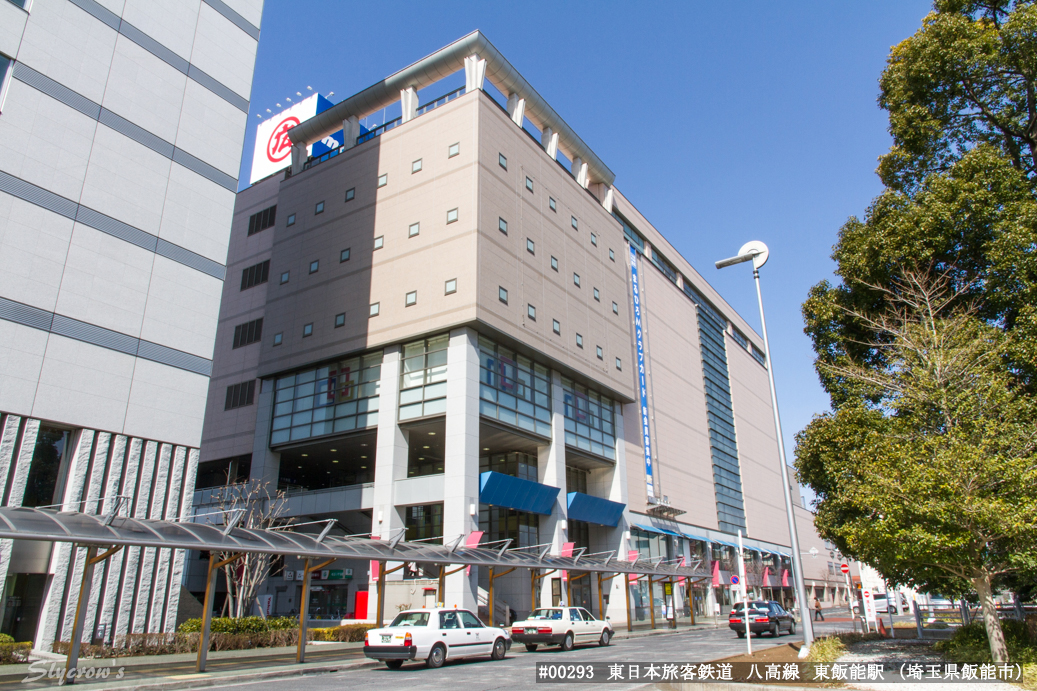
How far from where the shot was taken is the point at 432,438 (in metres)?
41.6

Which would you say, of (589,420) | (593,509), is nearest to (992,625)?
(593,509)

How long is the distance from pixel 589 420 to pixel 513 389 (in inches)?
360

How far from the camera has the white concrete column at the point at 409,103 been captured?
44.4 metres

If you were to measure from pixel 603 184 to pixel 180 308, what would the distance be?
37.9 metres

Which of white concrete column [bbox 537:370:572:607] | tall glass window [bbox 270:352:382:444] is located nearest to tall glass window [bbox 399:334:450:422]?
tall glass window [bbox 270:352:382:444]

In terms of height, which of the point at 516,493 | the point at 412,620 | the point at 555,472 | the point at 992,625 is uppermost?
the point at 555,472

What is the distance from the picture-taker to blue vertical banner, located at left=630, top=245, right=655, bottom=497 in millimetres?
53594

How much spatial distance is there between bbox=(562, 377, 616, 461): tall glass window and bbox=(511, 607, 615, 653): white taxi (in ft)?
57.1

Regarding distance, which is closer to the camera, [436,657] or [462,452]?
[436,657]

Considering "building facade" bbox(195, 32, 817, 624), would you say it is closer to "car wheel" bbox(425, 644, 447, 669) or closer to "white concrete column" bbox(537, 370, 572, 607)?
"white concrete column" bbox(537, 370, 572, 607)

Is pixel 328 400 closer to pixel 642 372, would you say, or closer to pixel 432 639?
pixel 432 639

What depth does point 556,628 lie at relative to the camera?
25000 mm

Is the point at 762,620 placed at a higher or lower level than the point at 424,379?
lower

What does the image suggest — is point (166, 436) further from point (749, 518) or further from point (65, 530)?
point (749, 518)
